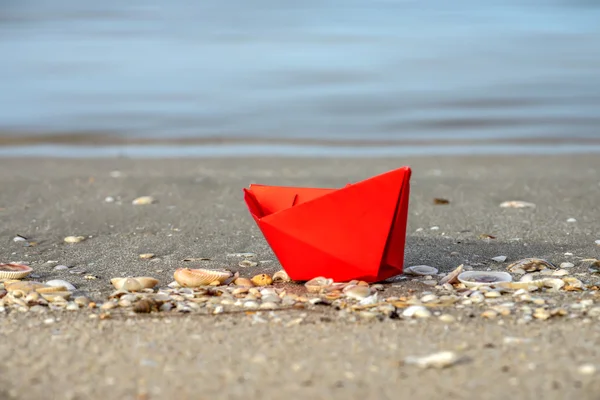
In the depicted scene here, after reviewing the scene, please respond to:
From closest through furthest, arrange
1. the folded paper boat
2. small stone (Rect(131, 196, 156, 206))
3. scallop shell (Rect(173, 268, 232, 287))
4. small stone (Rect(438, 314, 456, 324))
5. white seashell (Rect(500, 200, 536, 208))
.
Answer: small stone (Rect(438, 314, 456, 324)) < the folded paper boat < scallop shell (Rect(173, 268, 232, 287)) < white seashell (Rect(500, 200, 536, 208)) < small stone (Rect(131, 196, 156, 206))

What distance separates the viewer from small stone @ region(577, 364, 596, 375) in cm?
190

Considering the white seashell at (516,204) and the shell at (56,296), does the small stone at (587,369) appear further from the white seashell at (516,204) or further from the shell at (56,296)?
the white seashell at (516,204)

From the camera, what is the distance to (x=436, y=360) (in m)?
1.99

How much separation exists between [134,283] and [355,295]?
2.63ft

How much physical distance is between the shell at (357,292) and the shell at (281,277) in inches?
12.3

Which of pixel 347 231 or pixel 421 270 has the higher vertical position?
pixel 347 231

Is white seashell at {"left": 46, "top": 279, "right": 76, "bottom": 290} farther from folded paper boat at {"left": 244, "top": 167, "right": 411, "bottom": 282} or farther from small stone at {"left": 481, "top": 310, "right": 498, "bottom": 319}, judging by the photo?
small stone at {"left": 481, "top": 310, "right": 498, "bottom": 319}

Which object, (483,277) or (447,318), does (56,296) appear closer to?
(447,318)

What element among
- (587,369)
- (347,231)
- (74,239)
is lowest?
(74,239)

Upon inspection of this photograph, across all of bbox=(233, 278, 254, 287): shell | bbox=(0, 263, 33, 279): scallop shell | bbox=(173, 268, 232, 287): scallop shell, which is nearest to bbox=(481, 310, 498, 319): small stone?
bbox=(233, 278, 254, 287): shell

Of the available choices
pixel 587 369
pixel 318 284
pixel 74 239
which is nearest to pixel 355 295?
pixel 318 284

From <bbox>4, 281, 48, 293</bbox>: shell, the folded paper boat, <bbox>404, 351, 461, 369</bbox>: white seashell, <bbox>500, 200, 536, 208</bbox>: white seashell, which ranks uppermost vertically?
the folded paper boat

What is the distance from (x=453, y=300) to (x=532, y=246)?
1.13 meters

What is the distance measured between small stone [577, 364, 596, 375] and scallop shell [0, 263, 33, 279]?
203 cm
